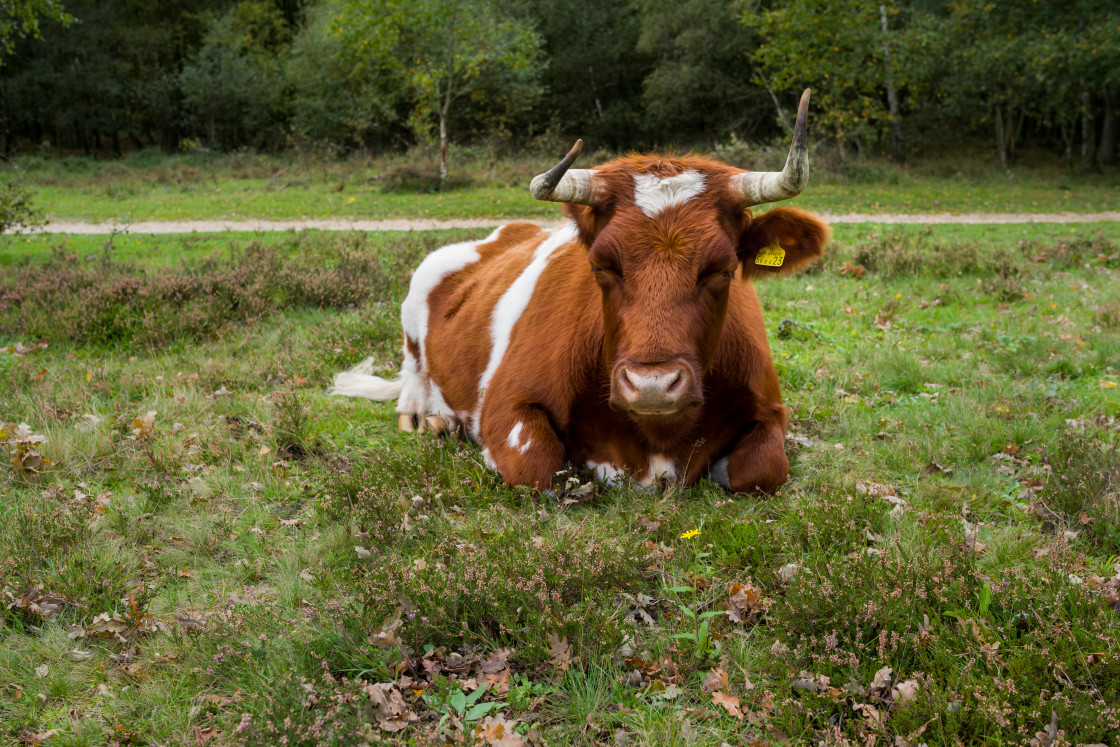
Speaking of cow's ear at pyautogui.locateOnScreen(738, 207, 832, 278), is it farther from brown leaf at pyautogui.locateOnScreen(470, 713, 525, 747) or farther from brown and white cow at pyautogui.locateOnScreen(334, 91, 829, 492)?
brown leaf at pyautogui.locateOnScreen(470, 713, 525, 747)

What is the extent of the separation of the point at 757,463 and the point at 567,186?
1.84 meters

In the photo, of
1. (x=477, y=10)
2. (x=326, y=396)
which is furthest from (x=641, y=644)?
(x=477, y=10)

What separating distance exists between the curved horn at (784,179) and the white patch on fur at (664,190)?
20 cm

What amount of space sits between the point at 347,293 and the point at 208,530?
17.5ft

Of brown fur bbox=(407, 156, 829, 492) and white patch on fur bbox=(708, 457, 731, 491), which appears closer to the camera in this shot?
brown fur bbox=(407, 156, 829, 492)

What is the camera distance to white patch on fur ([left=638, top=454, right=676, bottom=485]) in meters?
Result: 4.32

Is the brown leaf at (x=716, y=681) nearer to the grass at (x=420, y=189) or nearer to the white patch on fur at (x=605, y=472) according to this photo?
the white patch on fur at (x=605, y=472)

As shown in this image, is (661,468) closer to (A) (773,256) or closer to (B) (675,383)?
(B) (675,383)

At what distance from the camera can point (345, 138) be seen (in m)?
34.0

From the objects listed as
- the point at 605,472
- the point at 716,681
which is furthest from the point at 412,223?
the point at 716,681

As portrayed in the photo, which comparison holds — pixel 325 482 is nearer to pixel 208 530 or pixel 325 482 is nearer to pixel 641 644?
pixel 208 530

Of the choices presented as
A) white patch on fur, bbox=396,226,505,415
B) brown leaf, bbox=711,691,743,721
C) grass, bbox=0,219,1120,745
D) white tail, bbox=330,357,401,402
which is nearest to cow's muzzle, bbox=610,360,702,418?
grass, bbox=0,219,1120,745

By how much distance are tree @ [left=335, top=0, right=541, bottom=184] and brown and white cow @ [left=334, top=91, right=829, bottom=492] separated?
1961 centimetres

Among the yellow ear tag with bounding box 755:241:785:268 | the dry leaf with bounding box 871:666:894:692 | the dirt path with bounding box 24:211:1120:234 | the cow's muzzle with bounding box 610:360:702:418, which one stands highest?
the yellow ear tag with bounding box 755:241:785:268
